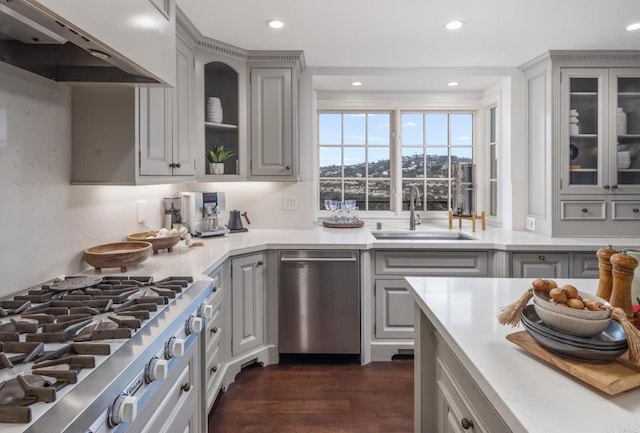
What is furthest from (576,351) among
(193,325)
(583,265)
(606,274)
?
(583,265)

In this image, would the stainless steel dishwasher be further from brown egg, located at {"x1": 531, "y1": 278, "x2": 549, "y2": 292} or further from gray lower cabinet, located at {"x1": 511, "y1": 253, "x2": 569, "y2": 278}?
brown egg, located at {"x1": 531, "y1": 278, "x2": 549, "y2": 292}

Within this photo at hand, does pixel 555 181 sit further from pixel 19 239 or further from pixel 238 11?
pixel 19 239

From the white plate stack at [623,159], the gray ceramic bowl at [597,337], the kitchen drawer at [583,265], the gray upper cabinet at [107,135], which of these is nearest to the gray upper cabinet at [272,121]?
the gray upper cabinet at [107,135]

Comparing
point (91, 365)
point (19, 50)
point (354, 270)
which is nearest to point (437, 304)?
point (91, 365)

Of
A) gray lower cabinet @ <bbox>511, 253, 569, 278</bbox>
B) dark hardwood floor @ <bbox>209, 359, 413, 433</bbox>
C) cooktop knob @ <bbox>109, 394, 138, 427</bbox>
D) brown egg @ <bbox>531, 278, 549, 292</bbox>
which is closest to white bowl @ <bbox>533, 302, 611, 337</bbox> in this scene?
brown egg @ <bbox>531, 278, 549, 292</bbox>

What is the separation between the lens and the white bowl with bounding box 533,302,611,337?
0.85m

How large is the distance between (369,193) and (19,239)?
119 inches

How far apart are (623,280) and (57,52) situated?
6.66ft

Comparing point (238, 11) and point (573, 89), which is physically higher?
point (238, 11)

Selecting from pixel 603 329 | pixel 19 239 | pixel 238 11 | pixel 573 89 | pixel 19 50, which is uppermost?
pixel 238 11

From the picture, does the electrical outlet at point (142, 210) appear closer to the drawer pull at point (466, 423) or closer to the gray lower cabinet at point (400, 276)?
the gray lower cabinet at point (400, 276)

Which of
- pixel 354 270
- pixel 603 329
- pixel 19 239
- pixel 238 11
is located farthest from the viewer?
pixel 354 270

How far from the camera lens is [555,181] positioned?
3.15 meters

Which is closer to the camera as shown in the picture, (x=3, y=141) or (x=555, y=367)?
(x=555, y=367)
